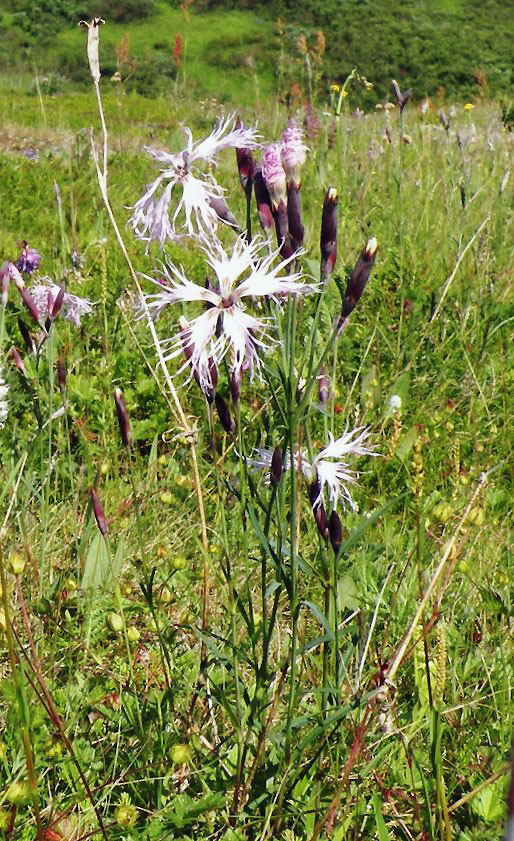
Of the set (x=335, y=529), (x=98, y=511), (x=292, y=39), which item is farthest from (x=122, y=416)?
(x=292, y=39)

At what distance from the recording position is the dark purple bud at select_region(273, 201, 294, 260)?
3.29 feet

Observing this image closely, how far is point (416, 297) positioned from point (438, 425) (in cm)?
79

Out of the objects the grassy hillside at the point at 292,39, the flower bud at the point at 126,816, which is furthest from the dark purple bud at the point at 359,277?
the grassy hillside at the point at 292,39

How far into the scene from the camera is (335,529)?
1036 mm

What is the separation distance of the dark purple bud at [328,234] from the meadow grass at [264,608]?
0.23ft

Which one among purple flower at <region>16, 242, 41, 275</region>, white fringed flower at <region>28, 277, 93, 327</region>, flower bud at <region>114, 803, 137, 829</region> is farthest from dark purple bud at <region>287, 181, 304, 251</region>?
purple flower at <region>16, 242, 41, 275</region>

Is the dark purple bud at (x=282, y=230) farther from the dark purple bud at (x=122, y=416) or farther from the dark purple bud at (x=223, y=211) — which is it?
the dark purple bud at (x=122, y=416)

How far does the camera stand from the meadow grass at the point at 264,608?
3.57 ft

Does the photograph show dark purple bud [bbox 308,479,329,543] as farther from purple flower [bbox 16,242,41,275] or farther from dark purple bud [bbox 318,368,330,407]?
purple flower [bbox 16,242,41,275]

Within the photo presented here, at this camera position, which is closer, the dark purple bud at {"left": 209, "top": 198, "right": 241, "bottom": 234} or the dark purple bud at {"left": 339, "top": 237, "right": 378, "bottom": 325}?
the dark purple bud at {"left": 339, "top": 237, "right": 378, "bottom": 325}

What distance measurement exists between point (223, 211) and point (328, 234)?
6.7 inches

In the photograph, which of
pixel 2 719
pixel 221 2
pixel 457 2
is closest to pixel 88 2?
pixel 221 2

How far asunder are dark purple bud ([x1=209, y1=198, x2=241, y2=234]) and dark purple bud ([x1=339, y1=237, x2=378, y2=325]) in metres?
0.19

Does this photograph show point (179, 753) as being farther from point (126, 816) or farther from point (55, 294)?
point (55, 294)
